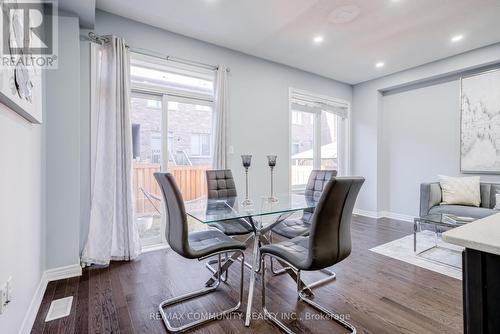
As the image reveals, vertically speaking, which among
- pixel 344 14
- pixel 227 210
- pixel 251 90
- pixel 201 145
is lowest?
pixel 227 210

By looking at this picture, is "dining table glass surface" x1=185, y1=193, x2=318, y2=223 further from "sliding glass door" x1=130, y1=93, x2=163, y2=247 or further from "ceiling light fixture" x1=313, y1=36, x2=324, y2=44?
"ceiling light fixture" x1=313, y1=36, x2=324, y2=44

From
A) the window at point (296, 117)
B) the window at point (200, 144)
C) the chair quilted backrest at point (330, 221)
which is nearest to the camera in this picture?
the chair quilted backrest at point (330, 221)

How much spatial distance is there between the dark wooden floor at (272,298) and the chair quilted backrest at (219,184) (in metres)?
0.80

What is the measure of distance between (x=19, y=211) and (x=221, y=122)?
2313mm

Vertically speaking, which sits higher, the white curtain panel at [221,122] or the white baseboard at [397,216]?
the white curtain panel at [221,122]

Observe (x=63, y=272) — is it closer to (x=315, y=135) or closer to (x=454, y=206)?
(x=315, y=135)

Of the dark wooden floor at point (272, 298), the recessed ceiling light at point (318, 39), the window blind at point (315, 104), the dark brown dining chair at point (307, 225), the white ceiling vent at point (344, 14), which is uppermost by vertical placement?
the recessed ceiling light at point (318, 39)

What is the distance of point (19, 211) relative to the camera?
1535mm

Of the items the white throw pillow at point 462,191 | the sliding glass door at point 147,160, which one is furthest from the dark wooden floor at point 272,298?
the white throw pillow at point 462,191

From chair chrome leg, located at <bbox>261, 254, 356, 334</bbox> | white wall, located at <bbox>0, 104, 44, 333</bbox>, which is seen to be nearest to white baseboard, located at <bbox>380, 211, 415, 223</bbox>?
chair chrome leg, located at <bbox>261, 254, 356, 334</bbox>

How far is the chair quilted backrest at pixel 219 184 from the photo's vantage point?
115 inches

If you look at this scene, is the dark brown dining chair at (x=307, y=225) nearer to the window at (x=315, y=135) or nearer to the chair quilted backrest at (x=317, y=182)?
the chair quilted backrest at (x=317, y=182)

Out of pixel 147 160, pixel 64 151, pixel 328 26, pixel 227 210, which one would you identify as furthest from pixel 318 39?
pixel 64 151

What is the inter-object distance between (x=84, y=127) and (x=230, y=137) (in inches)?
68.2
